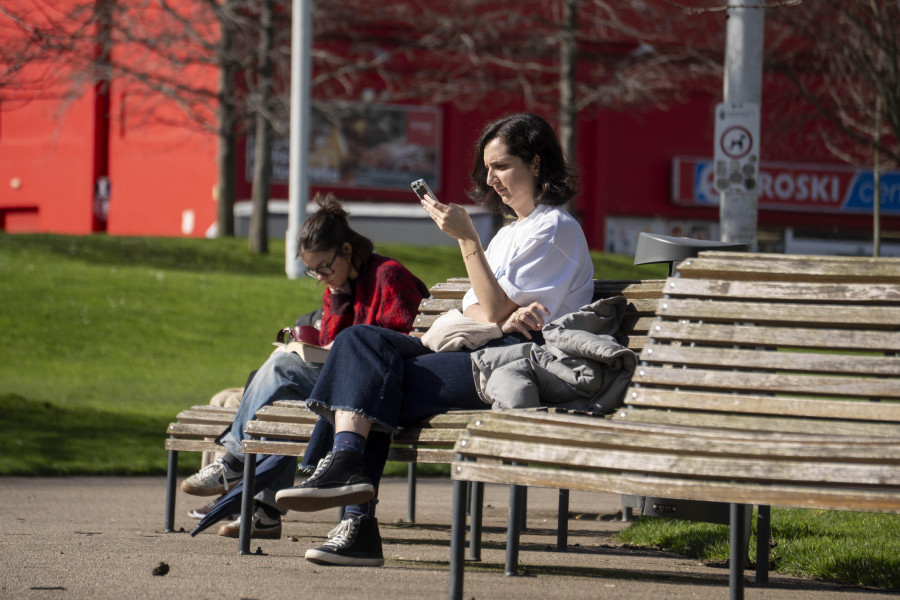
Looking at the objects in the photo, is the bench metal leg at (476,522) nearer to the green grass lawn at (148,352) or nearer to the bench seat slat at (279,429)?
the bench seat slat at (279,429)

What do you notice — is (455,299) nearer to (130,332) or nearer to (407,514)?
(407,514)

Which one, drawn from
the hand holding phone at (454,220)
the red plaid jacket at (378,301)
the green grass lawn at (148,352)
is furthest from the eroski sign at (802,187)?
the hand holding phone at (454,220)

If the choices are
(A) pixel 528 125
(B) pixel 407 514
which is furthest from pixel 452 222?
(B) pixel 407 514

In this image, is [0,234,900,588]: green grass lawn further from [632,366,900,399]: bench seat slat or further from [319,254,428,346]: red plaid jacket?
[319,254,428,346]: red plaid jacket

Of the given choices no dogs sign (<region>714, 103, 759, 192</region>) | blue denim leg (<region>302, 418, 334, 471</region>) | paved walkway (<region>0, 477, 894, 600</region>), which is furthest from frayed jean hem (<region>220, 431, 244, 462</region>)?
no dogs sign (<region>714, 103, 759, 192</region>)

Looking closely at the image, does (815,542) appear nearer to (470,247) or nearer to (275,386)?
(470,247)

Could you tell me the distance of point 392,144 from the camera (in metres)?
31.9

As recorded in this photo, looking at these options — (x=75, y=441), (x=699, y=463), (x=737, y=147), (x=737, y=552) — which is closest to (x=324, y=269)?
(x=737, y=552)

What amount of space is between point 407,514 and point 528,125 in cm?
241

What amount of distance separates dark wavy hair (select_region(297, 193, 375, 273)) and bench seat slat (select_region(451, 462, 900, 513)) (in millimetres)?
2041

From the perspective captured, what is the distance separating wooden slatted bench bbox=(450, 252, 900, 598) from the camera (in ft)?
10.2

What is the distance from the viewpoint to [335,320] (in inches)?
224

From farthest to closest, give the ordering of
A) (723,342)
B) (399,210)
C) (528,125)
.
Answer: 1. (399,210)
2. (528,125)
3. (723,342)

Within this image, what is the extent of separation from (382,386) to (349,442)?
23 centimetres
